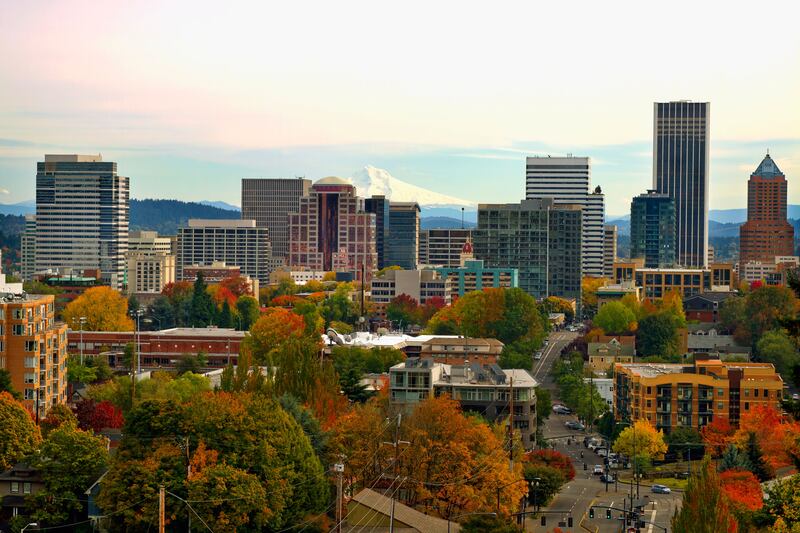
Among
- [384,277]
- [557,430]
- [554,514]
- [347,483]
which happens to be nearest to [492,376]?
[557,430]

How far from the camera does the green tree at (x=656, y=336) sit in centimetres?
13138

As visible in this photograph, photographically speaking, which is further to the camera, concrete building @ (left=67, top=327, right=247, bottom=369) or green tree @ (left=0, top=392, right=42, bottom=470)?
concrete building @ (left=67, top=327, right=247, bottom=369)

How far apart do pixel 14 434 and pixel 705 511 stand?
28.0 m

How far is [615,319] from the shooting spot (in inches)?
5704

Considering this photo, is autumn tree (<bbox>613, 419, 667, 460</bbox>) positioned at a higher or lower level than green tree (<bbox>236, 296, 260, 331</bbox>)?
lower

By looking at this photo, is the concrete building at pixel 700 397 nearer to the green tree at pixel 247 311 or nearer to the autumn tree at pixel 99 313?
the autumn tree at pixel 99 313

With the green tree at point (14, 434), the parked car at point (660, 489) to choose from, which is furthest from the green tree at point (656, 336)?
the green tree at point (14, 434)

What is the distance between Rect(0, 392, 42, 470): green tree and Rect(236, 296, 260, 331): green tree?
86066 millimetres

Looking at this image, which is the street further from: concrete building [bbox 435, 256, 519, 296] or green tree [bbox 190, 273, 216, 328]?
concrete building [bbox 435, 256, 519, 296]

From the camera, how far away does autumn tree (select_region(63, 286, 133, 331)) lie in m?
139

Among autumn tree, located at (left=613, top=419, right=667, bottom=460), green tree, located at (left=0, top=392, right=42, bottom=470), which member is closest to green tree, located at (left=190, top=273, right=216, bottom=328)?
autumn tree, located at (left=613, top=419, right=667, bottom=460)

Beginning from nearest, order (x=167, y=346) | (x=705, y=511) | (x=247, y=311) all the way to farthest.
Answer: (x=705, y=511) < (x=167, y=346) < (x=247, y=311)

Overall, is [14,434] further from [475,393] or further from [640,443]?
[640,443]

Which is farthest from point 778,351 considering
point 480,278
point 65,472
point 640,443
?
point 480,278
